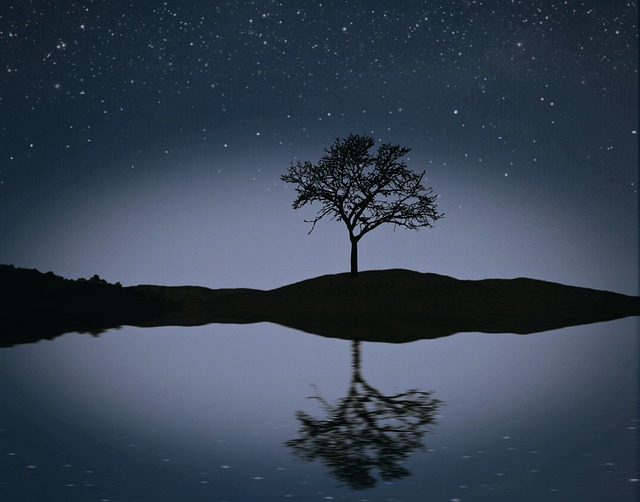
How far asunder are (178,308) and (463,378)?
2578cm

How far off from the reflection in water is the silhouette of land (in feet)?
34.1

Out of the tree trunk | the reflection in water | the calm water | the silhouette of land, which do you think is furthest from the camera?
the tree trunk

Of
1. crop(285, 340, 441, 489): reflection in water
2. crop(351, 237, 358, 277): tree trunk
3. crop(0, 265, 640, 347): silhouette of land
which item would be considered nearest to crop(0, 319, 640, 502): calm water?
crop(285, 340, 441, 489): reflection in water

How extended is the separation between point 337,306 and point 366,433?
3066cm

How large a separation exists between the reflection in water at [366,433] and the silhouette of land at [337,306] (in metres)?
10.4

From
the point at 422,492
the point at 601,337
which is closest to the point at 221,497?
the point at 422,492

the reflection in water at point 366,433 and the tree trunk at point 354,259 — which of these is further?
the tree trunk at point 354,259

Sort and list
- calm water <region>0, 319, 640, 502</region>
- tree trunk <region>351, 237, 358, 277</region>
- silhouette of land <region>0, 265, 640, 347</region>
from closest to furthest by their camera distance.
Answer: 1. calm water <region>0, 319, 640, 502</region>
2. silhouette of land <region>0, 265, 640, 347</region>
3. tree trunk <region>351, 237, 358, 277</region>

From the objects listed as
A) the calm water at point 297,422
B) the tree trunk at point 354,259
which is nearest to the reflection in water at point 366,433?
the calm water at point 297,422

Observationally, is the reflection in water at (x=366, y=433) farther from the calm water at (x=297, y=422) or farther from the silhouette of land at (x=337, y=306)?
the silhouette of land at (x=337, y=306)

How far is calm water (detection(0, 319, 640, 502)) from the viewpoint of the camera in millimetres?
7801

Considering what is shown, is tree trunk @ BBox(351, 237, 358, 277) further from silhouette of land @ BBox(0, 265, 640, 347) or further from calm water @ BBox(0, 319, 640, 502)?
calm water @ BBox(0, 319, 640, 502)

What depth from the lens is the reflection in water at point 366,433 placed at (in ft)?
27.5

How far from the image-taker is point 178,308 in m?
39.0
